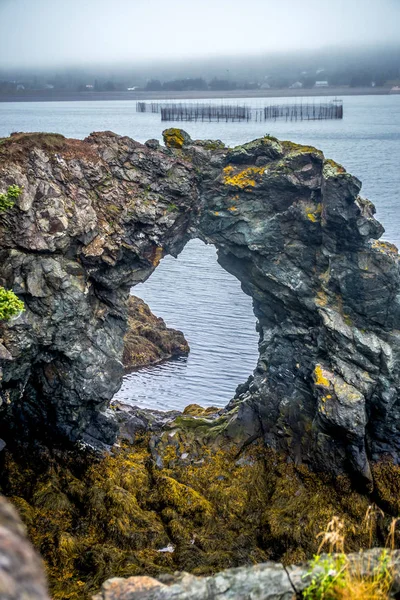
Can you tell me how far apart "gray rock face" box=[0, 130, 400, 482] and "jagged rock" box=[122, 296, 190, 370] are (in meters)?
16.4

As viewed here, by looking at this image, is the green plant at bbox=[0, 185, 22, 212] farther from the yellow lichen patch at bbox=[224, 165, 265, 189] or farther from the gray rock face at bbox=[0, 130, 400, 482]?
the yellow lichen patch at bbox=[224, 165, 265, 189]

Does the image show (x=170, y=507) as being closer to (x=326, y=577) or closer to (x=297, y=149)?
(x=297, y=149)

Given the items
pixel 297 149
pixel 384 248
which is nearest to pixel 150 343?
pixel 297 149

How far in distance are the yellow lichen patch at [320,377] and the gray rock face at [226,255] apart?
47 millimetres

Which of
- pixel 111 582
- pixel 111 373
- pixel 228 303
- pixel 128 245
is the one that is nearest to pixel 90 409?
pixel 111 373

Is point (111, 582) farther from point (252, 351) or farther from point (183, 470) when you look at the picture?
point (252, 351)

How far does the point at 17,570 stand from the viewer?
22.3ft

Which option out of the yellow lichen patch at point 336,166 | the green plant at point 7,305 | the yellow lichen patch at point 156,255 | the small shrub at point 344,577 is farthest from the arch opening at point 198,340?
the small shrub at point 344,577

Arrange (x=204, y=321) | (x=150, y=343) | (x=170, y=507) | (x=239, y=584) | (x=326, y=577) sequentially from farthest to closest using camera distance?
(x=204, y=321)
(x=150, y=343)
(x=170, y=507)
(x=239, y=584)
(x=326, y=577)

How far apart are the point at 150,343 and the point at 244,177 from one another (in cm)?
2103

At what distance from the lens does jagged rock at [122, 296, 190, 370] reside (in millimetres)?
47094

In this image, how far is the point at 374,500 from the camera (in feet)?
87.6

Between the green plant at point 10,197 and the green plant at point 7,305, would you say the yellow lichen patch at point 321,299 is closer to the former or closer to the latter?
the green plant at point 10,197

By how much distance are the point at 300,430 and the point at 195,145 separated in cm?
1393
